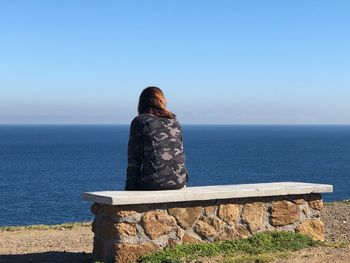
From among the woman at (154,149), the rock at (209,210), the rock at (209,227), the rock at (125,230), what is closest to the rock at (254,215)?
the rock at (209,227)

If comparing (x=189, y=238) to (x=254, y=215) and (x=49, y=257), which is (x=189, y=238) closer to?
(x=254, y=215)

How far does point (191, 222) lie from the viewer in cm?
792

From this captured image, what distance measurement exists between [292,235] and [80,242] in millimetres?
3937

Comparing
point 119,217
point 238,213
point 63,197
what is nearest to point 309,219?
point 238,213

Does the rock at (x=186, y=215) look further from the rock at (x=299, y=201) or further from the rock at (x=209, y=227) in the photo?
the rock at (x=299, y=201)

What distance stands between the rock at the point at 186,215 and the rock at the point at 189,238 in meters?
0.11

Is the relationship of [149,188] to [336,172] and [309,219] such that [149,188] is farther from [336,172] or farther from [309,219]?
[336,172]

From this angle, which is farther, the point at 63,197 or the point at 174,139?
the point at 63,197

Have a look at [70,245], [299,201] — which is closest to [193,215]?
[299,201]

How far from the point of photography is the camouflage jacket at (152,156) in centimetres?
786

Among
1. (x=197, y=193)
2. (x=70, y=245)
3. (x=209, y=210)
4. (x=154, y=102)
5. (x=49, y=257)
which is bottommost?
(x=70, y=245)

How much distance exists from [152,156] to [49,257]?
220 cm

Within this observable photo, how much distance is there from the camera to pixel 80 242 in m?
10.7

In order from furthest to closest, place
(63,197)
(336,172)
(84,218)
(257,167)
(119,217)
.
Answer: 1. (257,167)
2. (336,172)
3. (63,197)
4. (84,218)
5. (119,217)
